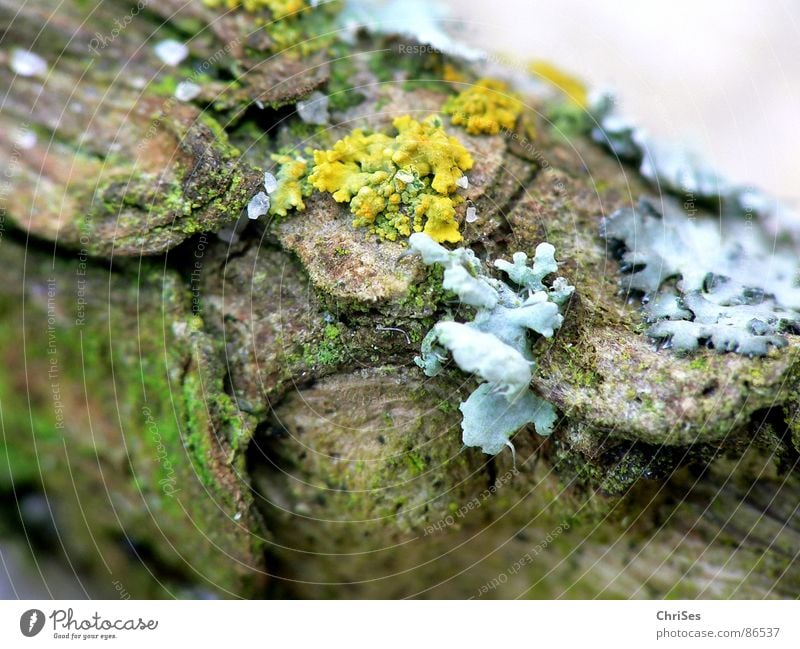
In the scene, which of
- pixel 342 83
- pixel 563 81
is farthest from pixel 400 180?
pixel 563 81

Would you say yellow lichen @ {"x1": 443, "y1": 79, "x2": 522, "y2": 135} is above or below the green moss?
below

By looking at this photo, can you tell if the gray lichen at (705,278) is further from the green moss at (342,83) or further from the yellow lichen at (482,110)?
the green moss at (342,83)

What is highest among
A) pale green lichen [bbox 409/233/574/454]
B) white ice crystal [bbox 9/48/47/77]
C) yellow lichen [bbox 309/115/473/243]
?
white ice crystal [bbox 9/48/47/77]

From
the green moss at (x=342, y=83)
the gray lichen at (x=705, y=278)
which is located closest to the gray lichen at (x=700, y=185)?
the gray lichen at (x=705, y=278)

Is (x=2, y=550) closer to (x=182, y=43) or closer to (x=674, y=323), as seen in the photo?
(x=182, y=43)

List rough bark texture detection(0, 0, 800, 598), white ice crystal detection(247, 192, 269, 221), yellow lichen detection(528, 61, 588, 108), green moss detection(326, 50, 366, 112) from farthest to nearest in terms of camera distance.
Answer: yellow lichen detection(528, 61, 588, 108) < green moss detection(326, 50, 366, 112) < white ice crystal detection(247, 192, 269, 221) < rough bark texture detection(0, 0, 800, 598)

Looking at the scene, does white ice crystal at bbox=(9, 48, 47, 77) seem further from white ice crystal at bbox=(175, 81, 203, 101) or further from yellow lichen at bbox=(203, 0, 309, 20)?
yellow lichen at bbox=(203, 0, 309, 20)

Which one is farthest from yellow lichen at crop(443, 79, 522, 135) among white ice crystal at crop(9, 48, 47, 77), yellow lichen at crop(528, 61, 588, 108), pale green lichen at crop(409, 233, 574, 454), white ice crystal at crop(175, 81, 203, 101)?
white ice crystal at crop(9, 48, 47, 77)
